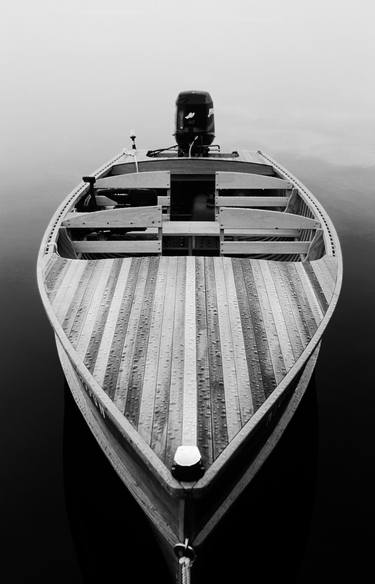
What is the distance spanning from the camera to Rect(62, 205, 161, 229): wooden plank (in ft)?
32.5

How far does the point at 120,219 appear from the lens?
33.1ft

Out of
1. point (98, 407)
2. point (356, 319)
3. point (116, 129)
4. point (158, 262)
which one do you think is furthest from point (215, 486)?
point (116, 129)

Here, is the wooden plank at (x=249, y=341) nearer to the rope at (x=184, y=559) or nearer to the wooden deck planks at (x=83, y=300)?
the rope at (x=184, y=559)

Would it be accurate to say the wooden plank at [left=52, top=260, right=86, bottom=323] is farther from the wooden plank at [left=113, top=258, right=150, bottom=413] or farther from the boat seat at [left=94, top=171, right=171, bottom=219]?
the boat seat at [left=94, top=171, right=171, bottom=219]

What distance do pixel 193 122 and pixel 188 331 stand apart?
10.2 meters

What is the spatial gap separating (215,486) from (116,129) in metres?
36.4

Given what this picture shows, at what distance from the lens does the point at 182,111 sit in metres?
15.4

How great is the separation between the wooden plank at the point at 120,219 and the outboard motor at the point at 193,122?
617cm

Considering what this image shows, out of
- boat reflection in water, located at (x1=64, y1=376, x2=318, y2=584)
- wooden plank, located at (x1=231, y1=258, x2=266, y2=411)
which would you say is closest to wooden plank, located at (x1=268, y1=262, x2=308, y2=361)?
wooden plank, located at (x1=231, y1=258, x2=266, y2=411)

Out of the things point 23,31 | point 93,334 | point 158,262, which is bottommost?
point 93,334

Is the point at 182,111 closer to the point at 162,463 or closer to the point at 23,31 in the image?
the point at 162,463

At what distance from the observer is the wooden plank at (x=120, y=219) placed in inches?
390

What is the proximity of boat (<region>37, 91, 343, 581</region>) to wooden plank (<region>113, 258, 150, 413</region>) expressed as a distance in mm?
19

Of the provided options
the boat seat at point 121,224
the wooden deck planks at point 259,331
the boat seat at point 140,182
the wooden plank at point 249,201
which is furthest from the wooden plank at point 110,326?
the boat seat at point 140,182
